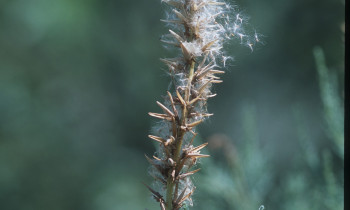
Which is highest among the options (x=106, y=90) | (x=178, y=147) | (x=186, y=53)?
(x=106, y=90)

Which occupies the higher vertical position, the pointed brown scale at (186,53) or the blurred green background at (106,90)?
the blurred green background at (106,90)

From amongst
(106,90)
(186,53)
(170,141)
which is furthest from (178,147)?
(106,90)

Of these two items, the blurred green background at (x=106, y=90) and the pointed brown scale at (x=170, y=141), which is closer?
the pointed brown scale at (x=170, y=141)

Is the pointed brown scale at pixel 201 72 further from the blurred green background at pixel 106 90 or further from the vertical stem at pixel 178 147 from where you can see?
the blurred green background at pixel 106 90

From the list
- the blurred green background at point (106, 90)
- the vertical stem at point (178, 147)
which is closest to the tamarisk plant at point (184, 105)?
the vertical stem at point (178, 147)

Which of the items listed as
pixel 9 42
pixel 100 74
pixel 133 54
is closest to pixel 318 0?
pixel 133 54

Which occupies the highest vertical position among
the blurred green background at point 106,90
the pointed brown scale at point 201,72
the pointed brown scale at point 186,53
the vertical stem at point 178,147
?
the blurred green background at point 106,90

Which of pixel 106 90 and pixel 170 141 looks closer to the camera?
pixel 170 141

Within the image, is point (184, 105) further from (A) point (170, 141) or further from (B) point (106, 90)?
(B) point (106, 90)
